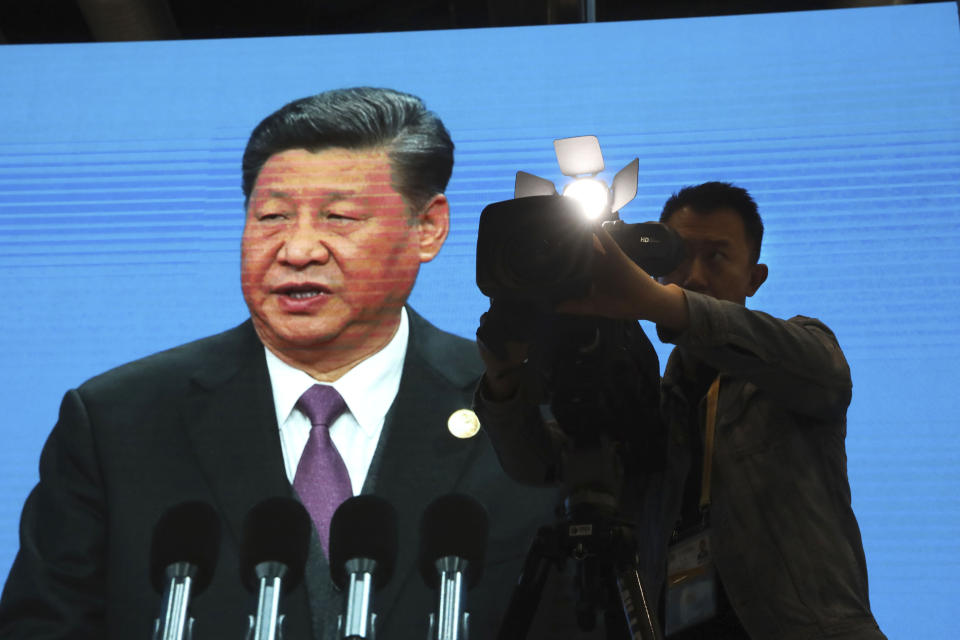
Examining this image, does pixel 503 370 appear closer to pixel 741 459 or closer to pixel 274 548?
pixel 741 459

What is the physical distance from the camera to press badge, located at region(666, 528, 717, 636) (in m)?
1.38

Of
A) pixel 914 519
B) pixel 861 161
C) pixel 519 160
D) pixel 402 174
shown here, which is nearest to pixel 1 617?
pixel 402 174

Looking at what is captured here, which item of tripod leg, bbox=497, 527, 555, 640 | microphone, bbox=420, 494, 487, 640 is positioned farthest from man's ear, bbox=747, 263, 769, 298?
tripod leg, bbox=497, 527, 555, 640

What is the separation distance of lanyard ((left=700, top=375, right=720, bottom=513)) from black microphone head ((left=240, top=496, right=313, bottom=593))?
2.05 ft

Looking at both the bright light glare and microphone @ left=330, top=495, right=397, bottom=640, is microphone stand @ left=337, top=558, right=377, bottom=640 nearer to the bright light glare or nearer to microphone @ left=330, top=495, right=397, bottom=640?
microphone @ left=330, top=495, right=397, bottom=640

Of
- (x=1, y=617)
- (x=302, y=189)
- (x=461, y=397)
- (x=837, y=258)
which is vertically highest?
(x=302, y=189)

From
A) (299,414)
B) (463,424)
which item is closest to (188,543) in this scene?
(299,414)

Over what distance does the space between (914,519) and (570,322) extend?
0.95 metres

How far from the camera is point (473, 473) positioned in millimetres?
1858

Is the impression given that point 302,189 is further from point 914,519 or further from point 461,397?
point 914,519

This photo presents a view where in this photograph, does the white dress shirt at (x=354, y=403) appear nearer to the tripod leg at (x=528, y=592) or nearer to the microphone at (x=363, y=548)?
the microphone at (x=363, y=548)

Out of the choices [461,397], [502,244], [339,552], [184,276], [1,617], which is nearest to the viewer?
[502,244]

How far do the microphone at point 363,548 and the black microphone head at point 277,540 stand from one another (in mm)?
52

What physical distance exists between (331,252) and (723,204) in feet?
2.53
